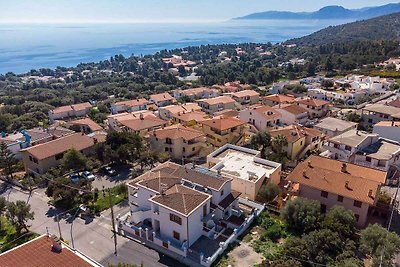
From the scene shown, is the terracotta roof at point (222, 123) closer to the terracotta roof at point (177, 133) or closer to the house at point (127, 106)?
the terracotta roof at point (177, 133)

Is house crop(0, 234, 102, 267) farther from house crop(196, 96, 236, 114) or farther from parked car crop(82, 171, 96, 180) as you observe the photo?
house crop(196, 96, 236, 114)

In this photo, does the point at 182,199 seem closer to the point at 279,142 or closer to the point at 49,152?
the point at 279,142

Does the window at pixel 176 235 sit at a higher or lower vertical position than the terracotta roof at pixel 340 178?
lower

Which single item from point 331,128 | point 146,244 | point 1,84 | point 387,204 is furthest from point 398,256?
point 1,84

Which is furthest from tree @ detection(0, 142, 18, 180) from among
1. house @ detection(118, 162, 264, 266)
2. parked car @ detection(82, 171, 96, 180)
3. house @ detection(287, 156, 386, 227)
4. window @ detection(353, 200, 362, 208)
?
window @ detection(353, 200, 362, 208)

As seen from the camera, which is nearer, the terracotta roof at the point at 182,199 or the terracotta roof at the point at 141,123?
the terracotta roof at the point at 182,199

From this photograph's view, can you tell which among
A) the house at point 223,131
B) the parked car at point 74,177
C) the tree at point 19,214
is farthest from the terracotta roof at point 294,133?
the tree at point 19,214

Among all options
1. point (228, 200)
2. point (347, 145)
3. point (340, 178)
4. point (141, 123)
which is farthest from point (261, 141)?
point (141, 123)
